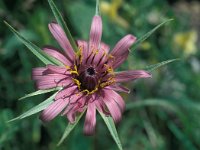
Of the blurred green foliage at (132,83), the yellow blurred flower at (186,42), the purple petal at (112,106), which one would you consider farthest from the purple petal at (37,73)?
the yellow blurred flower at (186,42)

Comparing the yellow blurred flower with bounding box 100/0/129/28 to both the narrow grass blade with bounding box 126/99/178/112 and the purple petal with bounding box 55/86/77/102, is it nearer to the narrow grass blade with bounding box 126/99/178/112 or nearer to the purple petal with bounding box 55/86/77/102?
the narrow grass blade with bounding box 126/99/178/112

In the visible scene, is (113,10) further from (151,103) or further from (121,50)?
(121,50)

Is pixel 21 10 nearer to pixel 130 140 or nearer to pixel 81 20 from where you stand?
pixel 81 20

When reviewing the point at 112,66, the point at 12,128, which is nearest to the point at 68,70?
the point at 112,66

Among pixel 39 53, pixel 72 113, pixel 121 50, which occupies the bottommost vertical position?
pixel 72 113

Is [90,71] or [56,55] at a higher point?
[56,55]

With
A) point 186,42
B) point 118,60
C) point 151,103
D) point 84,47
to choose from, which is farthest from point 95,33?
point 186,42

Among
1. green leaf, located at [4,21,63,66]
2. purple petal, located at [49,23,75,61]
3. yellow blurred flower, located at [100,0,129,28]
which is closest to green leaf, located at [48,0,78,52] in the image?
purple petal, located at [49,23,75,61]
